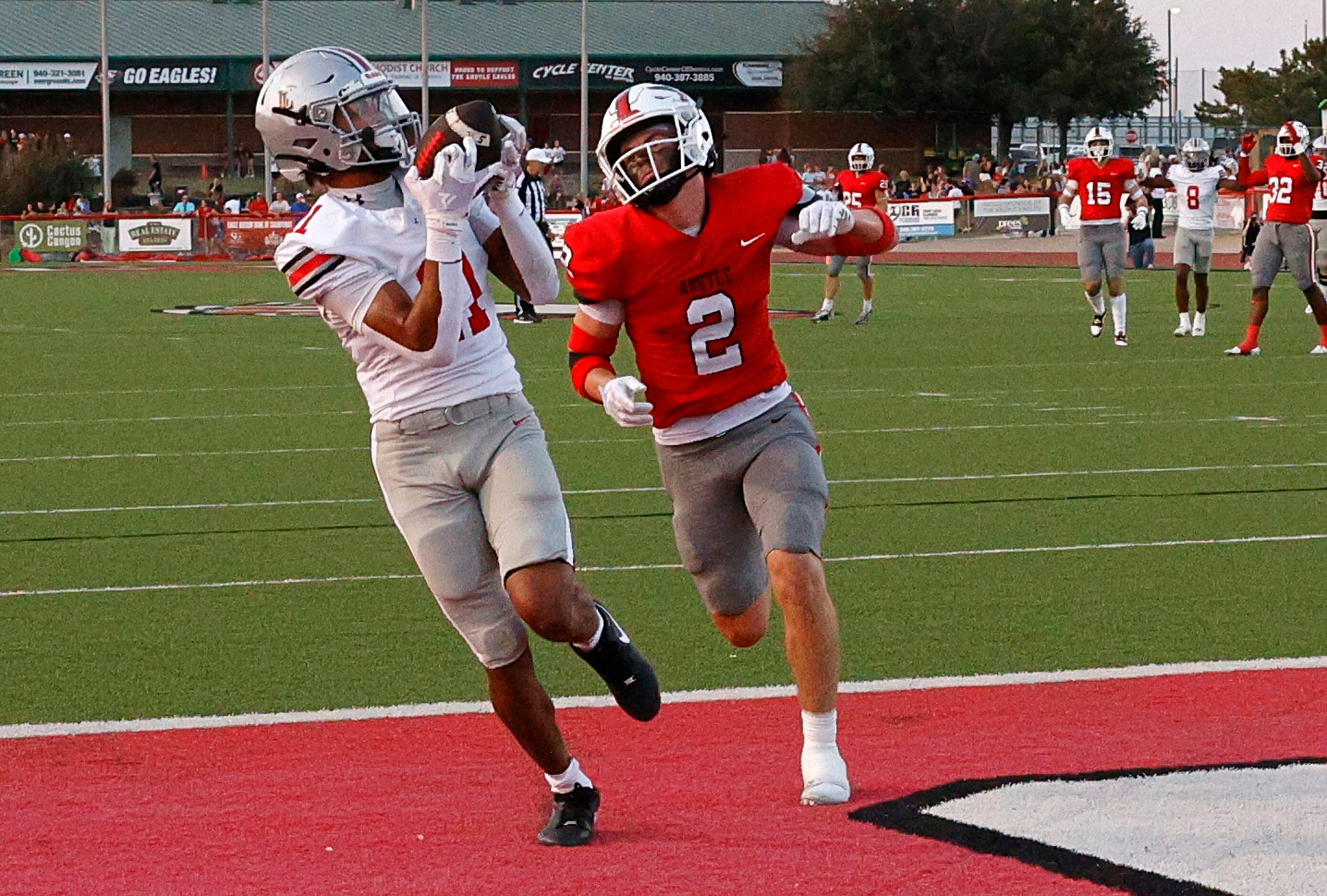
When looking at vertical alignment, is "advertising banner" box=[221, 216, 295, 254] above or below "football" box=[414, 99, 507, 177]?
above

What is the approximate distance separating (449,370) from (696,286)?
90cm

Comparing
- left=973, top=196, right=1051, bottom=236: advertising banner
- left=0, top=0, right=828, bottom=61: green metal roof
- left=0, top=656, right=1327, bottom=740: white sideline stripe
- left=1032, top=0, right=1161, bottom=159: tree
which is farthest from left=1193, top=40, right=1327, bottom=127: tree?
left=0, top=656, right=1327, bottom=740: white sideline stripe

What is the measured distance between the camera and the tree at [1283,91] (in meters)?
63.6

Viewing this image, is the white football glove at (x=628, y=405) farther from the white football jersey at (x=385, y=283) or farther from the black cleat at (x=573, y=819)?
the black cleat at (x=573, y=819)

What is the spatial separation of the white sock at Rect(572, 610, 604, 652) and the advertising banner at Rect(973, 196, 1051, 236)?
3884 centimetres

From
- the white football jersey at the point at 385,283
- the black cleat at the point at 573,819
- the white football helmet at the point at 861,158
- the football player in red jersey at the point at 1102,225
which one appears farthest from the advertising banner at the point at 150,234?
the black cleat at the point at 573,819

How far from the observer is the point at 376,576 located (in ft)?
28.7

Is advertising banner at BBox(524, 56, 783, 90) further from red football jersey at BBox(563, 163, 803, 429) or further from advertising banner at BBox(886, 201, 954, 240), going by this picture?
red football jersey at BBox(563, 163, 803, 429)

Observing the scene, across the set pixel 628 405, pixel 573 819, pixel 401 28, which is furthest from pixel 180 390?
pixel 401 28

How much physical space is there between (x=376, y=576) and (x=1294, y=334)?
1336cm

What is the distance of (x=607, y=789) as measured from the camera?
18.2 feet

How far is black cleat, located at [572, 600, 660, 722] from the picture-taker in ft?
17.6

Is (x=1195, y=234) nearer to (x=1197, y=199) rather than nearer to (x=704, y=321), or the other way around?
(x=1197, y=199)

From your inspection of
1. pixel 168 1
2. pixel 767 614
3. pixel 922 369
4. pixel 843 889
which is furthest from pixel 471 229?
pixel 168 1
